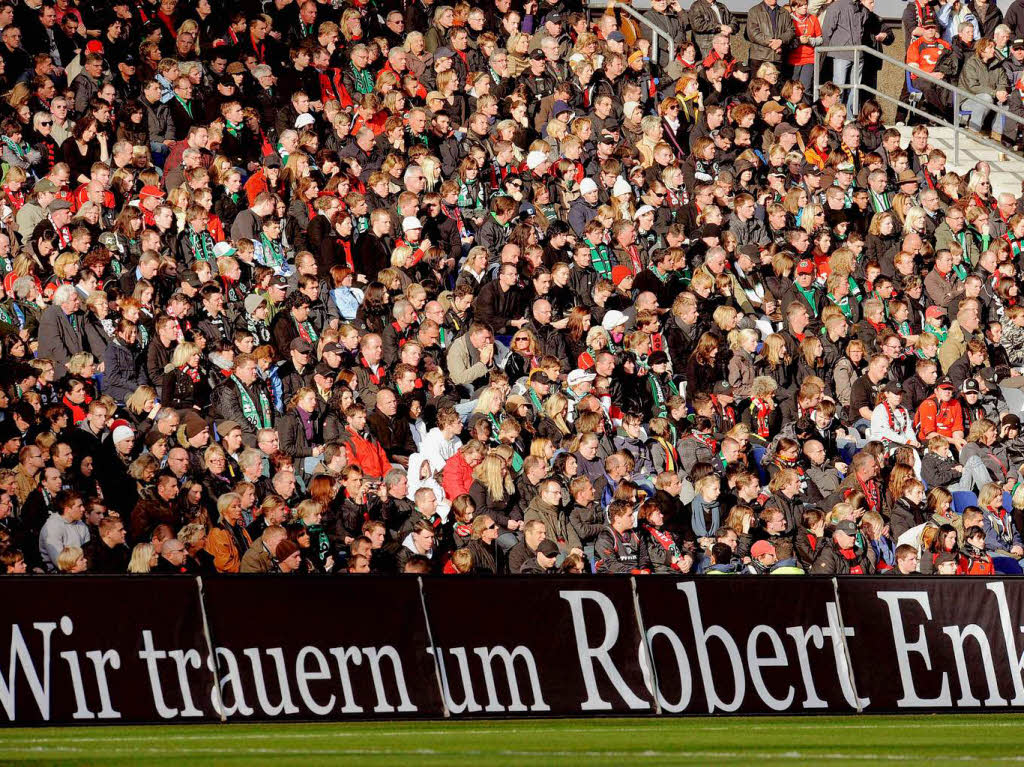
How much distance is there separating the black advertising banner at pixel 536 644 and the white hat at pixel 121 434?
3.65m

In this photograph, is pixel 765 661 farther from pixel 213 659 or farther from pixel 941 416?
pixel 941 416

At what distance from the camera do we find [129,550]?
1313cm

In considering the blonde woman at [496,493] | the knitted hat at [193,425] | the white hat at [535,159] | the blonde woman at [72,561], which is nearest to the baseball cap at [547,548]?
the blonde woman at [496,493]

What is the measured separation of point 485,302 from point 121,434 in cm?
413

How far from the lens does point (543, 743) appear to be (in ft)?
35.5

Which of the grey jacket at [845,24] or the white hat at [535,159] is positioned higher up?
the grey jacket at [845,24]

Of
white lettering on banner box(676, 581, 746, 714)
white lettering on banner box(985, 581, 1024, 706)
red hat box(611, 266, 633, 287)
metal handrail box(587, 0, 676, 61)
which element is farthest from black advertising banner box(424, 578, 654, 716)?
metal handrail box(587, 0, 676, 61)

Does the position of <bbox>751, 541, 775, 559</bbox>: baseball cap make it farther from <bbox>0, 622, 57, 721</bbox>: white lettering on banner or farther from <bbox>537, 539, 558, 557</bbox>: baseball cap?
<bbox>0, 622, 57, 721</bbox>: white lettering on banner

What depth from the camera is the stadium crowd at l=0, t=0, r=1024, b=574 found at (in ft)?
46.6

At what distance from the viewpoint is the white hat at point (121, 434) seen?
46.2ft

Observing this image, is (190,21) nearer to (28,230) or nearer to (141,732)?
(28,230)

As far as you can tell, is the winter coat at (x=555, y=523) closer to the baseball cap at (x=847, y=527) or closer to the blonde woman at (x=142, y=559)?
the baseball cap at (x=847, y=527)

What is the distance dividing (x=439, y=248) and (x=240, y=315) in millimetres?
2282

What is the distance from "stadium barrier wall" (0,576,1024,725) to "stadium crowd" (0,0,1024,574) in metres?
1.59
